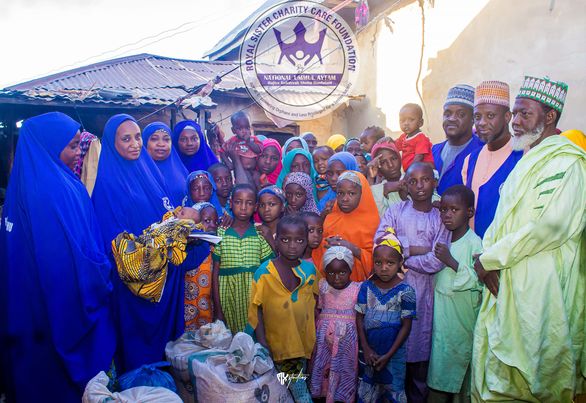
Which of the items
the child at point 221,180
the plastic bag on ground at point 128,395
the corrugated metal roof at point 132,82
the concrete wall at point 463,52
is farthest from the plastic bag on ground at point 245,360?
the corrugated metal roof at point 132,82

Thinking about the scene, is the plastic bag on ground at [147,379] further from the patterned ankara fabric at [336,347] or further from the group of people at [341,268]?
the patterned ankara fabric at [336,347]

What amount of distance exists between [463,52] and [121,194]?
560cm

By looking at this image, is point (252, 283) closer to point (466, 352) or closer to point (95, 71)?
point (466, 352)

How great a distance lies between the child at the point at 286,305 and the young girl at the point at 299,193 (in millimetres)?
732

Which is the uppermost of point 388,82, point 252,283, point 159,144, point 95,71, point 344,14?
point 344,14

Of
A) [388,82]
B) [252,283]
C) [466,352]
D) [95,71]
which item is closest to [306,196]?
[252,283]

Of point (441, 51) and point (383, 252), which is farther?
point (441, 51)

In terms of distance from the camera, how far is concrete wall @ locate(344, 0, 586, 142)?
4855mm

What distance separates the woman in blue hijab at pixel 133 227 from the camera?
3270 mm

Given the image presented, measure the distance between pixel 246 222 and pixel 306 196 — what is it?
767 mm

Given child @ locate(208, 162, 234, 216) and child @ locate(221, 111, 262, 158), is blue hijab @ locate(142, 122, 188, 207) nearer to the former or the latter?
child @ locate(208, 162, 234, 216)

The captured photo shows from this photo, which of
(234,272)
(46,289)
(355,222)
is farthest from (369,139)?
(46,289)

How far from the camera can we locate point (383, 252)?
316cm

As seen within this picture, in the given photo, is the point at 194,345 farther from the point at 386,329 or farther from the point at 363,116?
the point at 363,116
